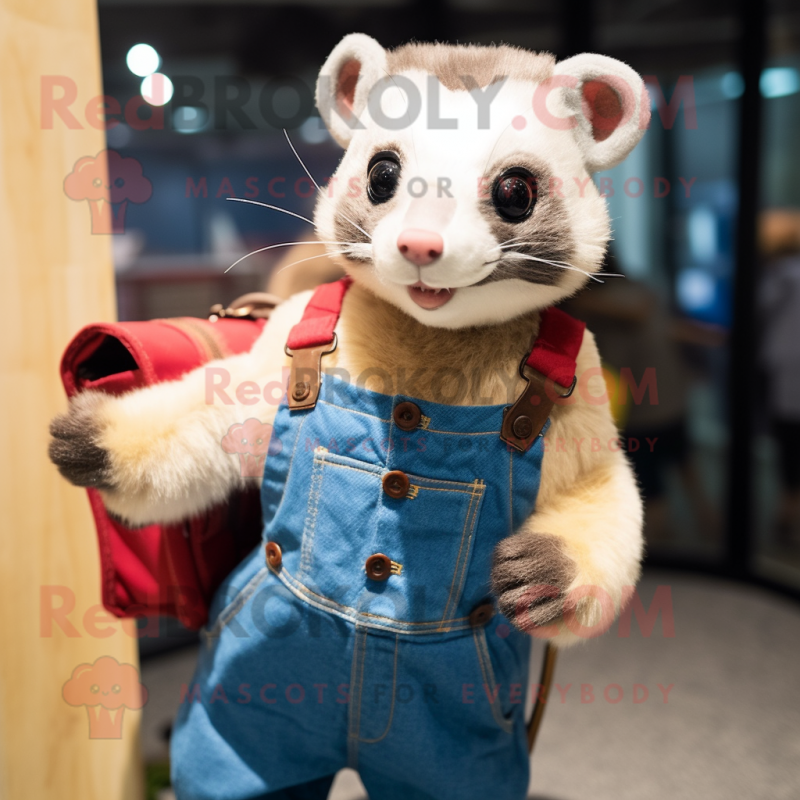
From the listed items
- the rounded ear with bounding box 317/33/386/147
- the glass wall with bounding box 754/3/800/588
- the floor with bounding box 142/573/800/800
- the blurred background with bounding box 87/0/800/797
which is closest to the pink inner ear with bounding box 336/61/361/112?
the rounded ear with bounding box 317/33/386/147

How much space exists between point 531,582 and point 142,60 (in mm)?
1509

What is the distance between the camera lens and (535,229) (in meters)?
0.73

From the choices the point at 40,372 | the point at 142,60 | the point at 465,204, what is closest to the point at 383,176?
the point at 465,204

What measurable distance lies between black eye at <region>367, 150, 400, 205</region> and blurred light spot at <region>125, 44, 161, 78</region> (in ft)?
3.82

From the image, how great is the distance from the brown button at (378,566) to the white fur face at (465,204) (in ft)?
0.82

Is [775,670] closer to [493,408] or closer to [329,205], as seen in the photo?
[493,408]

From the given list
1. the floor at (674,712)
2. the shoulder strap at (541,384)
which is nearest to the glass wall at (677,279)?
the floor at (674,712)

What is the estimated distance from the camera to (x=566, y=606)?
28.5 inches

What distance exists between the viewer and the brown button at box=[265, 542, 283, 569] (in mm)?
842

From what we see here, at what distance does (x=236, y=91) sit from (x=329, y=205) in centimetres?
117

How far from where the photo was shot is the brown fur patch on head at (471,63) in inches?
29.9

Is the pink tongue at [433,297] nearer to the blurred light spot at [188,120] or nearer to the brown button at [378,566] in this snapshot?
the brown button at [378,566]

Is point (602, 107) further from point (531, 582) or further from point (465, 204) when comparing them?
point (531, 582)

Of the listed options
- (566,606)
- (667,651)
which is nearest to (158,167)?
(566,606)
